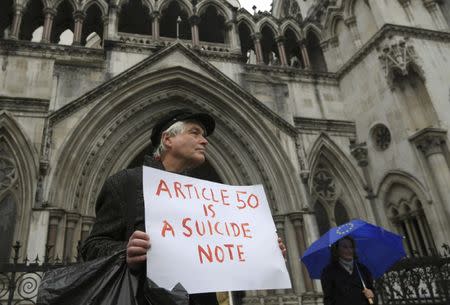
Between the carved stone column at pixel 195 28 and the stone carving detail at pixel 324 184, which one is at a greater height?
the carved stone column at pixel 195 28

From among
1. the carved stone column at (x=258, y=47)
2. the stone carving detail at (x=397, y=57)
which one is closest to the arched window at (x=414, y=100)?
the stone carving detail at (x=397, y=57)

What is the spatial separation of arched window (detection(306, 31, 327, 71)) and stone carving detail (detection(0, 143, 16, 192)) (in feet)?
45.0

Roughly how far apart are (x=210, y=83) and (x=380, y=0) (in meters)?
7.99

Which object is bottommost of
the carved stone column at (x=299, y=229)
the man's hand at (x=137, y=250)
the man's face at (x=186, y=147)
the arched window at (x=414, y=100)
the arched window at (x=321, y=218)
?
the man's hand at (x=137, y=250)

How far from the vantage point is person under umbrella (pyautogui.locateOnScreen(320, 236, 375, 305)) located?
4329mm

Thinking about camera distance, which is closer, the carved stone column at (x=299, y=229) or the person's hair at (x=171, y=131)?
the person's hair at (x=171, y=131)

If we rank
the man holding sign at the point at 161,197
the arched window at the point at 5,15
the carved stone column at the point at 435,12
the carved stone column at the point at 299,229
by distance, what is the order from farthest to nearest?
the carved stone column at the point at 435,12 < the arched window at the point at 5,15 < the carved stone column at the point at 299,229 < the man holding sign at the point at 161,197

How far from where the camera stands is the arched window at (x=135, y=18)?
49.7ft

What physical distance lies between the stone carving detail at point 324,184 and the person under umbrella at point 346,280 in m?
9.00

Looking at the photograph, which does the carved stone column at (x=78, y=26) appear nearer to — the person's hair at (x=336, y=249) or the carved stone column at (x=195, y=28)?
the carved stone column at (x=195, y=28)

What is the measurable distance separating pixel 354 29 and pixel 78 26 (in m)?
11.4

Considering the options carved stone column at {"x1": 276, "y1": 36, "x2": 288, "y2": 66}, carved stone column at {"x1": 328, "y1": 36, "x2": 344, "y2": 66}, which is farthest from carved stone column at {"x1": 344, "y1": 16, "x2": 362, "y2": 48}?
carved stone column at {"x1": 276, "y1": 36, "x2": 288, "y2": 66}

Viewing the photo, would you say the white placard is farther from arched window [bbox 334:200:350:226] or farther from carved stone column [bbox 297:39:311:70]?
carved stone column [bbox 297:39:311:70]

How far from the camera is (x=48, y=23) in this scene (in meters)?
12.9
